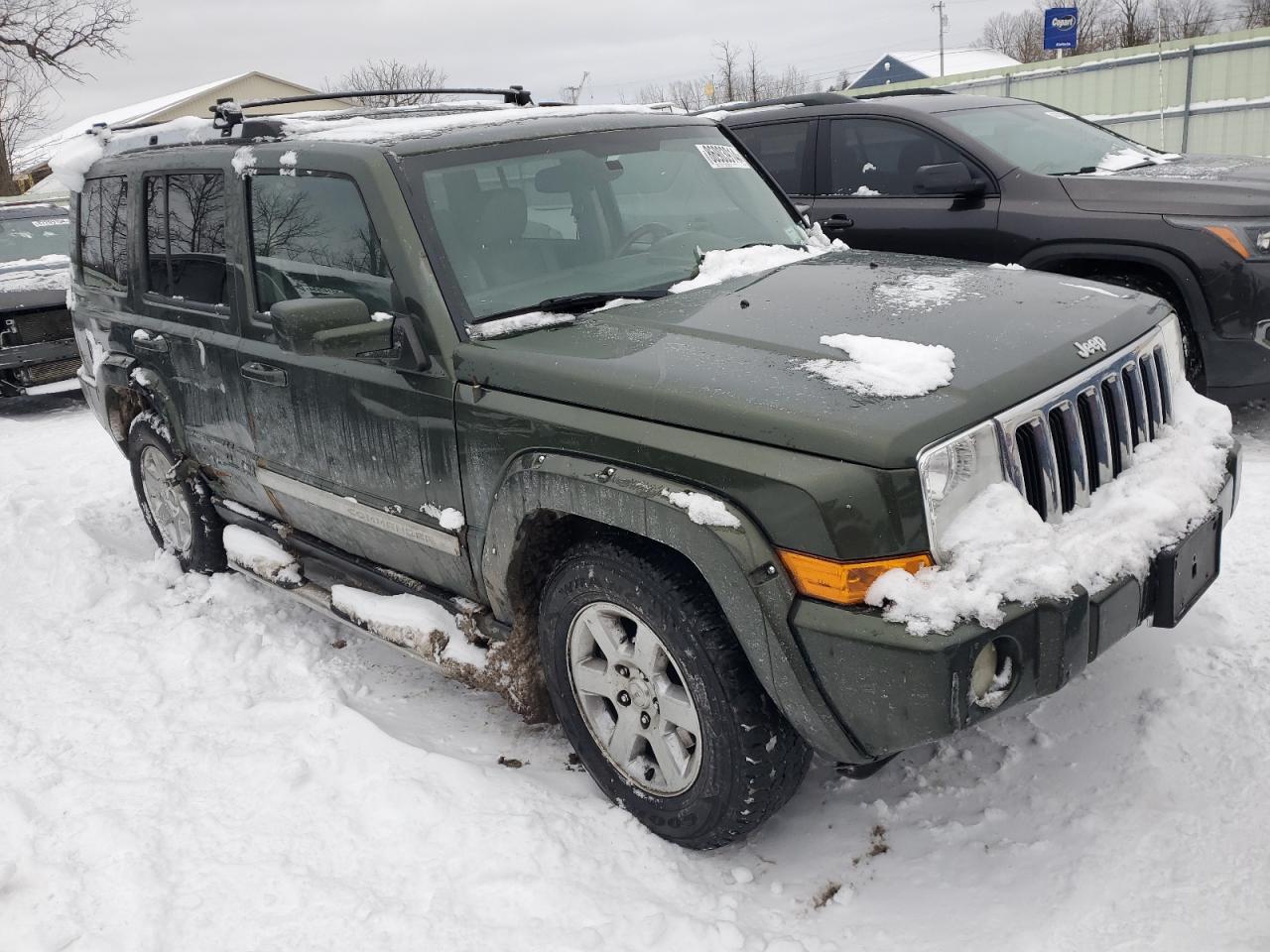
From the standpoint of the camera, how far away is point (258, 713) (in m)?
3.55

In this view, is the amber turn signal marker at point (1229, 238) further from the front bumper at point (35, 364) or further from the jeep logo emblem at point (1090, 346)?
the front bumper at point (35, 364)

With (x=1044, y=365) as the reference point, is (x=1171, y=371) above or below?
below

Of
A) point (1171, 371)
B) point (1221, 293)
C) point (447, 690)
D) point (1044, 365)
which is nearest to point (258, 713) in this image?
point (447, 690)

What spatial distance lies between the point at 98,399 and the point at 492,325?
122 inches

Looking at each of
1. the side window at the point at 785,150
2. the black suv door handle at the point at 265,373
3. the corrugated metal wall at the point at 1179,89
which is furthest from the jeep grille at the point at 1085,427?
the corrugated metal wall at the point at 1179,89

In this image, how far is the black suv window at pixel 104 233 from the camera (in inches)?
187

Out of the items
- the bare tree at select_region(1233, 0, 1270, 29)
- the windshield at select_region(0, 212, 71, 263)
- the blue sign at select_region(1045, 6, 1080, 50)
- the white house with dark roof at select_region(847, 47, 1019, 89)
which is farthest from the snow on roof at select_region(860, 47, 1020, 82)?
the windshield at select_region(0, 212, 71, 263)

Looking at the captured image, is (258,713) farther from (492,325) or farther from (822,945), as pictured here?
(822,945)

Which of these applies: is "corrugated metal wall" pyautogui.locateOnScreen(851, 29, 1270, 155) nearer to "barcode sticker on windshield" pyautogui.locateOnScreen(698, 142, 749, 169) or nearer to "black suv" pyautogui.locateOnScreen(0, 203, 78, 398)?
"black suv" pyautogui.locateOnScreen(0, 203, 78, 398)

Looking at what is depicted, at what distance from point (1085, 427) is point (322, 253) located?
244 cm

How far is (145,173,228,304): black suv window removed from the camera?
3992 millimetres

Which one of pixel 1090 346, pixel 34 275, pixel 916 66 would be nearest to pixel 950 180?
pixel 1090 346

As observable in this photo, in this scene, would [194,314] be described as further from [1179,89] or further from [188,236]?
[1179,89]

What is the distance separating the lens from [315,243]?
139 inches
